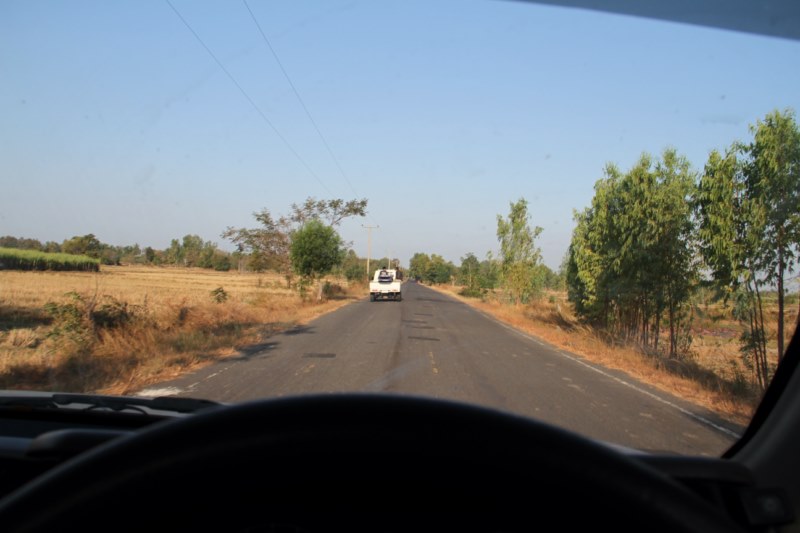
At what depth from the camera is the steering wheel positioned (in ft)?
3.49

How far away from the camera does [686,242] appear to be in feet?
47.6

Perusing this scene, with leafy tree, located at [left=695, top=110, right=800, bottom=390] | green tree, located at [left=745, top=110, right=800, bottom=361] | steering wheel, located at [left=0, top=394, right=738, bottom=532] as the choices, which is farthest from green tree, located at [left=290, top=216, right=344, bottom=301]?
steering wheel, located at [left=0, top=394, right=738, bottom=532]

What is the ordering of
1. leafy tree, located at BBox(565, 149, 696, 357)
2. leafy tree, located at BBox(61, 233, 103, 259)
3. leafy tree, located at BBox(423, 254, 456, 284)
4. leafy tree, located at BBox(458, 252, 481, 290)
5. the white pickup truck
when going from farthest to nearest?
leafy tree, located at BBox(423, 254, 456, 284)
leafy tree, located at BBox(458, 252, 481, 290)
leafy tree, located at BBox(61, 233, 103, 259)
the white pickup truck
leafy tree, located at BBox(565, 149, 696, 357)

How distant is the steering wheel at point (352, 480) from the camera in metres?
1.06

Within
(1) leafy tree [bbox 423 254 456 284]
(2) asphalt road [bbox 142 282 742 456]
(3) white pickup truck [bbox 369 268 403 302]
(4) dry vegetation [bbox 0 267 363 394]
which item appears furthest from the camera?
(1) leafy tree [bbox 423 254 456 284]

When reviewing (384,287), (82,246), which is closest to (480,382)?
(384,287)

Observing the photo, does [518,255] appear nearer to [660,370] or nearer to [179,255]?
[660,370]

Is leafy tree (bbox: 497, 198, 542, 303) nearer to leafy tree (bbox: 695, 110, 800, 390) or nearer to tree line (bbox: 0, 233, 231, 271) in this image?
leafy tree (bbox: 695, 110, 800, 390)

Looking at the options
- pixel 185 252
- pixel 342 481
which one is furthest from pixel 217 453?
pixel 185 252

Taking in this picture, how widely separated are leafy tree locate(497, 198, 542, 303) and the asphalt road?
72.1 ft

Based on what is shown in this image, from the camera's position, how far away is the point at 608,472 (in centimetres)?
110

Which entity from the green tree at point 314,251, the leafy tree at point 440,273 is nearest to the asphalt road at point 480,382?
the green tree at point 314,251

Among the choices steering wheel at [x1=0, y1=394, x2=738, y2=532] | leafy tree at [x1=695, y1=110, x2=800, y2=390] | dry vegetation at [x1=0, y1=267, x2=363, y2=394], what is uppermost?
leafy tree at [x1=695, y1=110, x2=800, y2=390]

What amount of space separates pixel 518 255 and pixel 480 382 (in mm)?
29879
